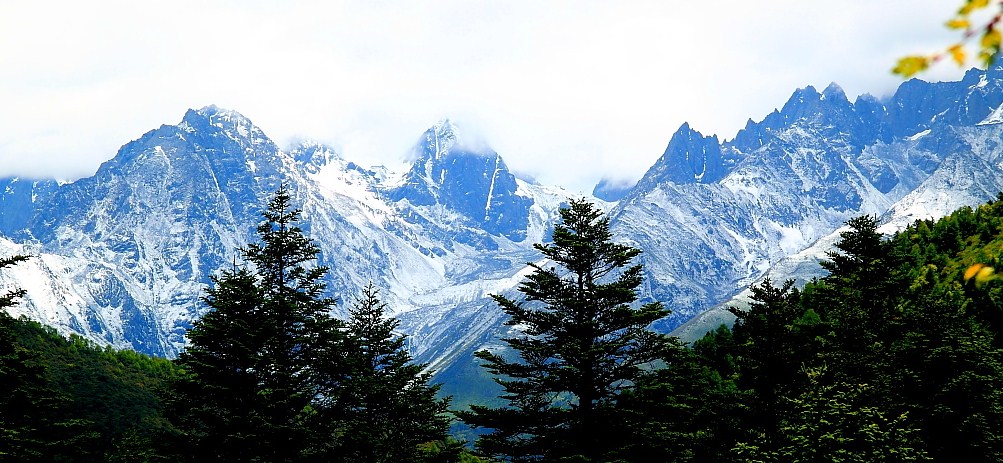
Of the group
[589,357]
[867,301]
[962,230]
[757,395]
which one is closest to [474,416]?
[589,357]

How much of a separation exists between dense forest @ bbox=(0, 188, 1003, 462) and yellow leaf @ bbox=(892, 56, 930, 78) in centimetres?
2572

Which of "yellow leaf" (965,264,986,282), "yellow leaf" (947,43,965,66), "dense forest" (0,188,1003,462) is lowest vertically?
"yellow leaf" (965,264,986,282)

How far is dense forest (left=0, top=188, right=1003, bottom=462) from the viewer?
3241cm

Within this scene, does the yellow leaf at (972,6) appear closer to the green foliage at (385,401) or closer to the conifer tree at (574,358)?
the conifer tree at (574,358)

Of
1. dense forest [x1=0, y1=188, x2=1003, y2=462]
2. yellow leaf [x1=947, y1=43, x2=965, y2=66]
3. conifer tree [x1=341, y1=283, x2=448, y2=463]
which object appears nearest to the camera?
yellow leaf [x1=947, y1=43, x2=965, y2=66]

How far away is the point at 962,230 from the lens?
81812 millimetres

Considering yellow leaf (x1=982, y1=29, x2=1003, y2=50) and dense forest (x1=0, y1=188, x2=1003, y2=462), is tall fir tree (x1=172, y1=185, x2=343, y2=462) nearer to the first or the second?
dense forest (x1=0, y1=188, x2=1003, y2=462)

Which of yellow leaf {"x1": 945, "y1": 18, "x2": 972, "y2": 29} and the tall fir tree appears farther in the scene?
the tall fir tree

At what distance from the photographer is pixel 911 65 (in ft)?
19.2

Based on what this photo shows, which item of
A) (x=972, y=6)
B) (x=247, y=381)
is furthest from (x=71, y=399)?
(x=972, y=6)

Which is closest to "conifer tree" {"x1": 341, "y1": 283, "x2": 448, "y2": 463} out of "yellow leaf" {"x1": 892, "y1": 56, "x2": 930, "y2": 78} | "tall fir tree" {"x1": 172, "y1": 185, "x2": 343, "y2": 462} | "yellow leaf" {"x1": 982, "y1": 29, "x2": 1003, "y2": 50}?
"tall fir tree" {"x1": 172, "y1": 185, "x2": 343, "y2": 462}

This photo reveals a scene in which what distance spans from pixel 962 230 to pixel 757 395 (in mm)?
57381

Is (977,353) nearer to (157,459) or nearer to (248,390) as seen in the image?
(248,390)

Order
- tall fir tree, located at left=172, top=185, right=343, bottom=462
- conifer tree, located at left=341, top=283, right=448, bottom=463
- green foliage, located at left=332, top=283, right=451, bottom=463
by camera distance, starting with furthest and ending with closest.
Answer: green foliage, located at left=332, top=283, right=451, bottom=463
conifer tree, located at left=341, top=283, right=448, bottom=463
tall fir tree, located at left=172, top=185, right=343, bottom=462
